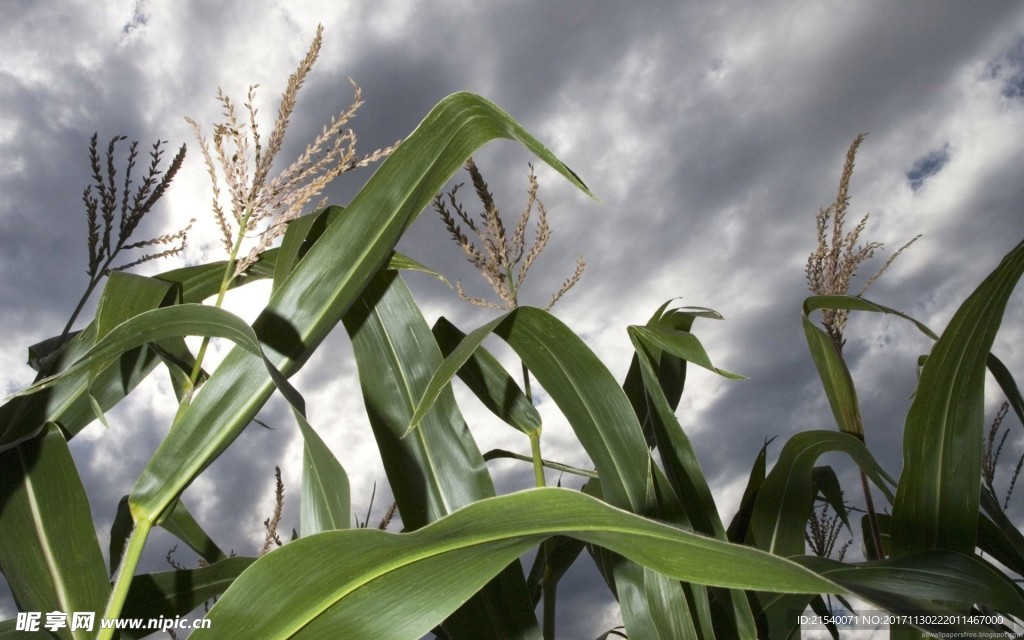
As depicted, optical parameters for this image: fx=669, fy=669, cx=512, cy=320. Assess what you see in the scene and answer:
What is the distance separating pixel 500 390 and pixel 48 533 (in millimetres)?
569

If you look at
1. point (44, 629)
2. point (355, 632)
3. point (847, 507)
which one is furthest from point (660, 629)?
point (847, 507)

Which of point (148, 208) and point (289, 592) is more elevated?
point (148, 208)

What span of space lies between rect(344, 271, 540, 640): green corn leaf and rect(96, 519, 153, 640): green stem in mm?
273

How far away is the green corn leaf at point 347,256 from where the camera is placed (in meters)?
0.67

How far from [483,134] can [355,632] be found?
0.50 m

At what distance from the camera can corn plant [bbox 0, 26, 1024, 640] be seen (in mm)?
511

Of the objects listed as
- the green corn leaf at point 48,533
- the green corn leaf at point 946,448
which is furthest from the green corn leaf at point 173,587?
the green corn leaf at point 946,448

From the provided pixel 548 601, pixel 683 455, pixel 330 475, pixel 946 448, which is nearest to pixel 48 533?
pixel 330 475

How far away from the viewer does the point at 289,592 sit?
0.51m

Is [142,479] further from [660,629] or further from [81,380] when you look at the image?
[660,629]

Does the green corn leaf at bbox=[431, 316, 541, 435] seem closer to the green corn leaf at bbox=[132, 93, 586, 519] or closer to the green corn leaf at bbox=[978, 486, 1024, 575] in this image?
the green corn leaf at bbox=[132, 93, 586, 519]

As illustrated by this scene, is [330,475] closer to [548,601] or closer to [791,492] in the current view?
[548,601]

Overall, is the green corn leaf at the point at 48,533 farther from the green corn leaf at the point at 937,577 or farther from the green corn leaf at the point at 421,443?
the green corn leaf at the point at 937,577

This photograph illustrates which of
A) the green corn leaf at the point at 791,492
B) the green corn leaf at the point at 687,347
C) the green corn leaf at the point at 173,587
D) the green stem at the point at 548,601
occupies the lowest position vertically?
the green stem at the point at 548,601
